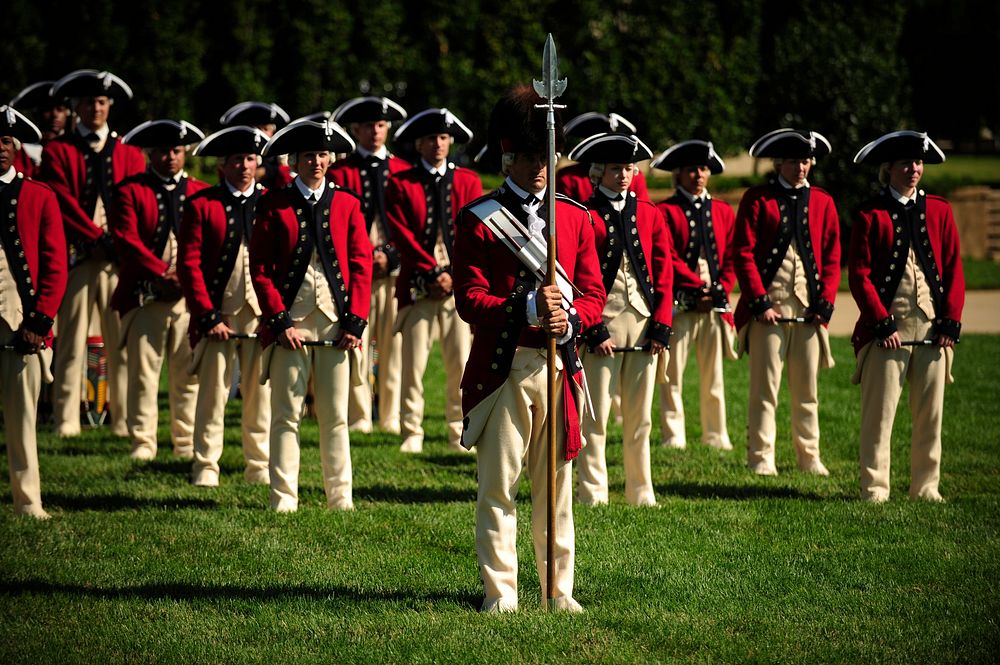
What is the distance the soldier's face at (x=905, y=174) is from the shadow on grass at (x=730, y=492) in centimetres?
218

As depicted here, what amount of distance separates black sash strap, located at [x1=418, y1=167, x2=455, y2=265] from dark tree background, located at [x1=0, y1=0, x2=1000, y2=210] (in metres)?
15.1

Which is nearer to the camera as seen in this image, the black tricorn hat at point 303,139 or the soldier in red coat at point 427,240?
the black tricorn hat at point 303,139

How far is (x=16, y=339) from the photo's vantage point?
8.51 metres

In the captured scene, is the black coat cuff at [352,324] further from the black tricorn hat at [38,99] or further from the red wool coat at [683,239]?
the black tricorn hat at [38,99]

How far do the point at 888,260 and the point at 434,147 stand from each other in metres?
3.87

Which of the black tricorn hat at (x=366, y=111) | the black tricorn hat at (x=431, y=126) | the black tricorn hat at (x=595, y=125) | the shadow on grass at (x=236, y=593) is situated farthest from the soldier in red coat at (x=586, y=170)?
the shadow on grass at (x=236, y=593)

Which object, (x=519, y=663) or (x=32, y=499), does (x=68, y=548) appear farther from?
(x=519, y=663)

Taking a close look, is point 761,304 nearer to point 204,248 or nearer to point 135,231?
point 204,248

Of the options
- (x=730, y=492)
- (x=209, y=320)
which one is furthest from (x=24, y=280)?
(x=730, y=492)

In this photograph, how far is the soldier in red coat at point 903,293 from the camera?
30.3 ft

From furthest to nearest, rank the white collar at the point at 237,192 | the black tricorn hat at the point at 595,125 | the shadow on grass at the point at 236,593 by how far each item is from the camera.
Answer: the black tricorn hat at the point at 595,125 < the white collar at the point at 237,192 < the shadow on grass at the point at 236,593

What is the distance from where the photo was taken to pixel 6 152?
8.54 metres

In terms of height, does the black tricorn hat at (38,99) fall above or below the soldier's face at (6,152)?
above

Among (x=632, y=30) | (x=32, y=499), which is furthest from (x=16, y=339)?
(x=632, y=30)
